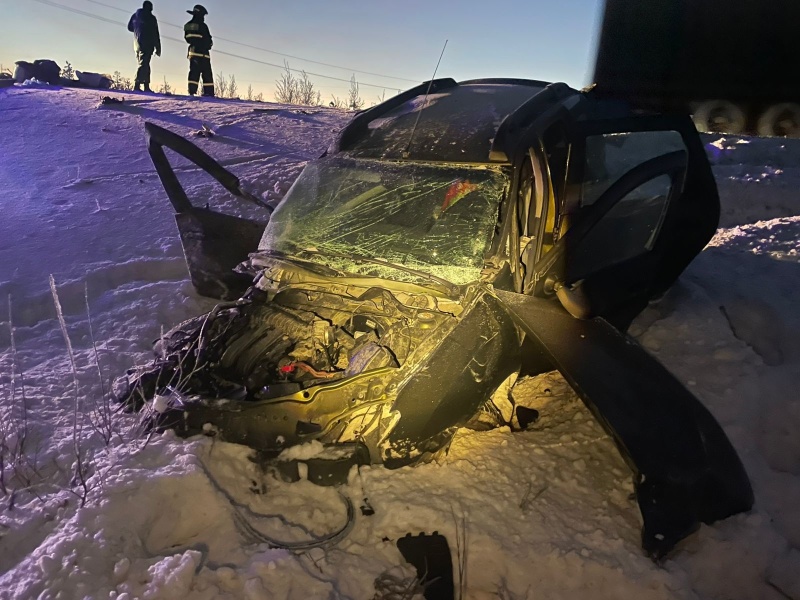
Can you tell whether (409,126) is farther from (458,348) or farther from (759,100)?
(759,100)

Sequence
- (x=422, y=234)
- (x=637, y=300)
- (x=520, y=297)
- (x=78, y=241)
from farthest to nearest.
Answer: (x=78, y=241) → (x=637, y=300) → (x=422, y=234) → (x=520, y=297)

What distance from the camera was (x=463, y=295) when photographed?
8.60 ft

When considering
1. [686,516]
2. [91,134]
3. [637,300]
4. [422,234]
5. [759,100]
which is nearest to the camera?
[686,516]

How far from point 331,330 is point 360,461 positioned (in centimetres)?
87

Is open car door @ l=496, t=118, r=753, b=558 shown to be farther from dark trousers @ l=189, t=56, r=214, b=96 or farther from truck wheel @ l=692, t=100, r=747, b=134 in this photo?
dark trousers @ l=189, t=56, r=214, b=96

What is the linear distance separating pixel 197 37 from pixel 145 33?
1465 millimetres

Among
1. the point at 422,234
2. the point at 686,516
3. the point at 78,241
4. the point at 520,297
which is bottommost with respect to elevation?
the point at 686,516

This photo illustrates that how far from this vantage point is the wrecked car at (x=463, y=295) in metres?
2.29

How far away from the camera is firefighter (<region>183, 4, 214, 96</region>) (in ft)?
40.1

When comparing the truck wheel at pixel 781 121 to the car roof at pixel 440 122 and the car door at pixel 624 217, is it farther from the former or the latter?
the car roof at pixel 440 122

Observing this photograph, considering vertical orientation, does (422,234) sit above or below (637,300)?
above

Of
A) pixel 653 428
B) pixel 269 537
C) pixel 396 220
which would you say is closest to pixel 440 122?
pixel 396 220

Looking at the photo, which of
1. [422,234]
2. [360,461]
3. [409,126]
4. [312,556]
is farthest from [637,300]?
[312,556]

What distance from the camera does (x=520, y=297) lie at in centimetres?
259
